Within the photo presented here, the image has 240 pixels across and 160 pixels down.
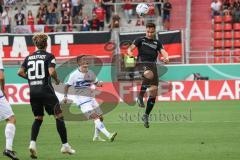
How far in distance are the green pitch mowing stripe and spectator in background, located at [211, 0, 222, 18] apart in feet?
42.7

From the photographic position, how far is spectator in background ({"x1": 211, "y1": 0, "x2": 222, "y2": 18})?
3891 centimetres

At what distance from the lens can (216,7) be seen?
128 feet

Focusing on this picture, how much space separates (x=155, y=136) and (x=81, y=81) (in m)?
2.27

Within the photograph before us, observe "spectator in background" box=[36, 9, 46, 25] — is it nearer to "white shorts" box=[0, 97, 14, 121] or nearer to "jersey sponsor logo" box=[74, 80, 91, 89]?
"jersey sponsor logo" box=[74, 80, 91, 89]

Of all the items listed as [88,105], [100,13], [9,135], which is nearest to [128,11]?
[100,13]

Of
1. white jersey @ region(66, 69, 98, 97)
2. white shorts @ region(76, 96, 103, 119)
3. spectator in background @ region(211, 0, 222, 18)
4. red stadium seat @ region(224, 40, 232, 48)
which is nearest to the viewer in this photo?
white shorts @ region(76, 96, 103, 119)

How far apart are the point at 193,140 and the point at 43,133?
4.51m

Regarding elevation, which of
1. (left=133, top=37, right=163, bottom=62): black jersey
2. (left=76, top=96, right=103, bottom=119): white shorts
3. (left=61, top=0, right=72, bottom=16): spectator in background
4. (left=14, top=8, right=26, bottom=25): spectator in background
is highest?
(left=61, top=0, right=72, bottom=16): spectator in background

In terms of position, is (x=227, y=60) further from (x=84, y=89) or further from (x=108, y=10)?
(x=84, y=89)

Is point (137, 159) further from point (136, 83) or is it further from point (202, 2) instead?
point (202, 2)

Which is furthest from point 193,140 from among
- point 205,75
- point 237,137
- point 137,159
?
point 205,75

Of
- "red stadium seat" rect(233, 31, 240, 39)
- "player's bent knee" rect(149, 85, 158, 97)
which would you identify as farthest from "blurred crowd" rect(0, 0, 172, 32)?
"player's bent knee" rect(149, 85, 158, 97)

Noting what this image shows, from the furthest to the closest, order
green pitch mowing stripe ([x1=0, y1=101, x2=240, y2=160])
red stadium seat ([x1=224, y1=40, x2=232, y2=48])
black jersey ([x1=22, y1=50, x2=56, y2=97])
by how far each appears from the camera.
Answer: red stadium seat ([x1=224, y1=40, x2=232, y2=48]), green pitch mowing stripe ([x1=0, y1=101, x2=240, y2=160]), black jersey ([x1=22, y1=50, x2=56, y2=97])

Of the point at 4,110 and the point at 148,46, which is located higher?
the point at 148,46
